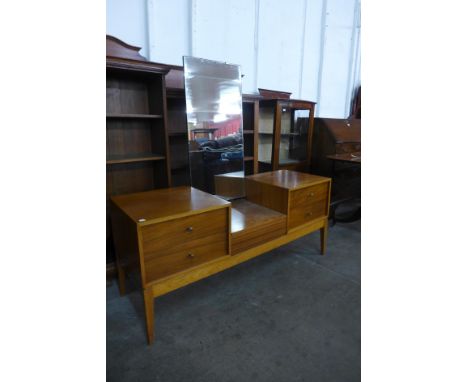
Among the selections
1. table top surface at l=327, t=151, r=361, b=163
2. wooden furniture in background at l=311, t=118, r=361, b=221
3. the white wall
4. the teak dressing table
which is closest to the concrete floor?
the teak dressing table

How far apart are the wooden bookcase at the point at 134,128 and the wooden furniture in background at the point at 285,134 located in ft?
4.33

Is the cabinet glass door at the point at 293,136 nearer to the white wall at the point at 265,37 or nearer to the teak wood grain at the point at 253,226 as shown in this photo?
the white wall at the point at 265,37

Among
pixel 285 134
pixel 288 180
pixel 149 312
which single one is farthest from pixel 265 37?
pixel 149 312

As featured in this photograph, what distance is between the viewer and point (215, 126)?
218 cm

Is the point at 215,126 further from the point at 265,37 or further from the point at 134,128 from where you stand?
the point at 265,37

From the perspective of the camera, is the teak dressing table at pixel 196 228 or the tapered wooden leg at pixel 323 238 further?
the tapered wooden leg at pixel 323 238

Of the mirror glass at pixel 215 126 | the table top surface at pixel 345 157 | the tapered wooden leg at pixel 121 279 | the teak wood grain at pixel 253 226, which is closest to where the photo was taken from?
the teak wood grain at pixel 253 226

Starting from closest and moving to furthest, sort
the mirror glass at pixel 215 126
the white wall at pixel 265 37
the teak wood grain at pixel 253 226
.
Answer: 1. the teak wood grain at pixel 253 226
2. the mirror glass at pixel 215 126
3. the white wall at pixel 265 37

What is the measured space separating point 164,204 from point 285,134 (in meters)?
2.05

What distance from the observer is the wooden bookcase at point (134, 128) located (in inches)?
74.4

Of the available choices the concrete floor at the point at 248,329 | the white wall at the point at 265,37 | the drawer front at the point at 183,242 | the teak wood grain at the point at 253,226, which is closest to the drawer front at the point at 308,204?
the teak wood grain at the point at 253,226

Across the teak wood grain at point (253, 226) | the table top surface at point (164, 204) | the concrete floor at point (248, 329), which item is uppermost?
the table top surface at point (164, 204)
